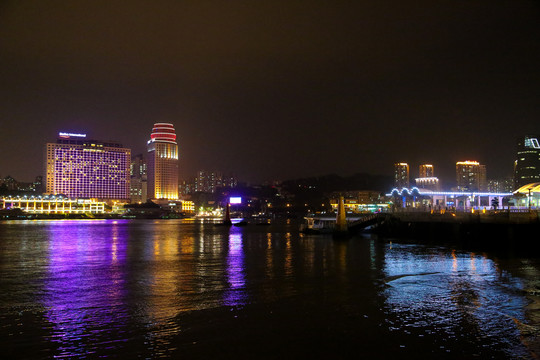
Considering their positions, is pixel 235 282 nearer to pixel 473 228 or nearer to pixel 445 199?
pixel 473 228

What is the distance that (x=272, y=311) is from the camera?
15.8 meters

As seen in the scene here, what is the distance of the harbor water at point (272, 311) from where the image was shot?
1170 centimetres

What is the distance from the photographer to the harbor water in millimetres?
11703

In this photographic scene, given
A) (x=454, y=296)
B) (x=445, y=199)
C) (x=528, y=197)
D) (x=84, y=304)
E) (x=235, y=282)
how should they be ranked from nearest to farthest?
Answer: (x=84, y=304) → (x=454, y=296) → (x=235, y=282) → (x=528, y=197) → (x=445, y=199)

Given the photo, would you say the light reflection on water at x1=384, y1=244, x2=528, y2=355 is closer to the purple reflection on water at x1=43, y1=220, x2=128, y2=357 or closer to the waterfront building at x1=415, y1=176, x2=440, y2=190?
the purple reflection on water at x1=43, y1=220, x2=128, y2=357

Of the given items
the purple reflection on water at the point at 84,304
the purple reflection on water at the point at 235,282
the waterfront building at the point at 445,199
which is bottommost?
the purple reflection on water at the point at 235,282

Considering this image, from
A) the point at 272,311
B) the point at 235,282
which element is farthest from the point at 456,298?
the point at 235,282

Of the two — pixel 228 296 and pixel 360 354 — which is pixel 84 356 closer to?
pixel 360 354

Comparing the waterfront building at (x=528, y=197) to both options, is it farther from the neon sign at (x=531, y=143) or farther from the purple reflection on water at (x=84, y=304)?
the neon sign at (x=531, y=143)

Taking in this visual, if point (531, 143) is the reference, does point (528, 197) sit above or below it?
below

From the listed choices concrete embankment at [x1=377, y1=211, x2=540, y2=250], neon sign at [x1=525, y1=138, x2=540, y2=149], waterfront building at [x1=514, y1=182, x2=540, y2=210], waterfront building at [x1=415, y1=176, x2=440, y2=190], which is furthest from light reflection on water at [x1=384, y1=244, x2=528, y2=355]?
neon sign at [x1=525, y1=138, x2=540, y2=149]

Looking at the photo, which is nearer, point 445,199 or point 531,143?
point 445,199

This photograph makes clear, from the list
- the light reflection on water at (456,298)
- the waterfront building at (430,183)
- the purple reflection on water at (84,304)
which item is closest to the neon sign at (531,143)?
the waterfront building at (430,183)

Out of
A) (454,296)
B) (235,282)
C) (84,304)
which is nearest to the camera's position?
(84,304)
